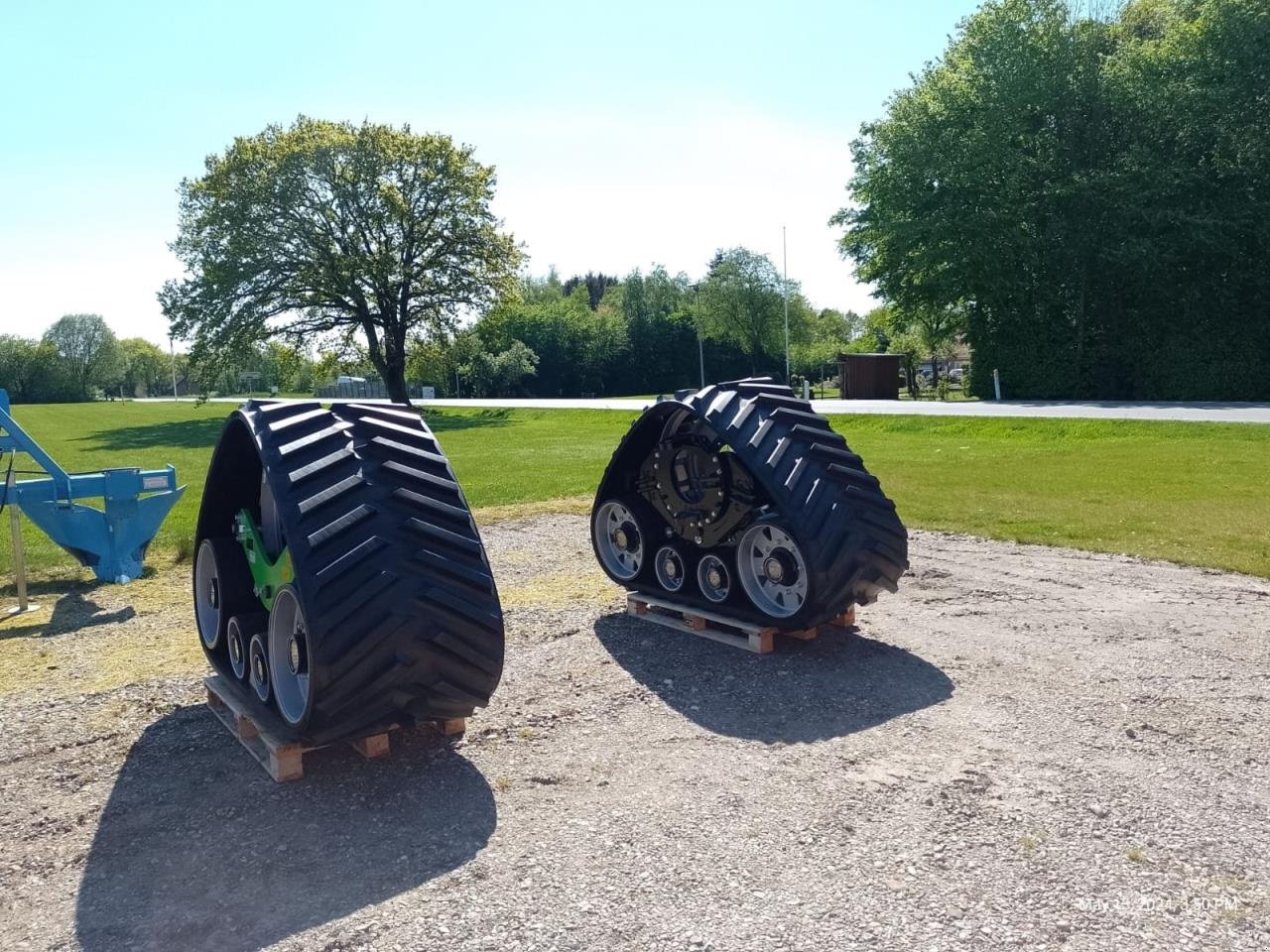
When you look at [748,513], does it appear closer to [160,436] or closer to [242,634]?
[242,634]

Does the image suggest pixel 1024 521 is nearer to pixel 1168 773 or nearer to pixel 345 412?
pixel 1168 773

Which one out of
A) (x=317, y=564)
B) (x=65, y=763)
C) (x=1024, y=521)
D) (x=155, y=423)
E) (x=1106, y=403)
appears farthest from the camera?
(x=155, y=423)

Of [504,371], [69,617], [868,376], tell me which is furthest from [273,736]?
[504,371]

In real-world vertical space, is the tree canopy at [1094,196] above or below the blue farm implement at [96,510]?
above

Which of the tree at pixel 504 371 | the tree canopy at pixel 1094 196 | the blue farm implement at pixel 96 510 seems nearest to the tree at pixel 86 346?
the tree at pixel 504 371

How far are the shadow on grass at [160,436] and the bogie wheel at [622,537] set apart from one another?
77.8ft

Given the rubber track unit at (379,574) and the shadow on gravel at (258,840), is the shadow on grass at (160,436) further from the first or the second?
the rubber track unit at (379,574)

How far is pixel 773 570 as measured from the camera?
6461mm

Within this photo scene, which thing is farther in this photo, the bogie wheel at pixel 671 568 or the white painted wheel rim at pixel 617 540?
the white painted wheel rim at pixel 617 540

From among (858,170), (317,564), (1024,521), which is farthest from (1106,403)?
(317,564)

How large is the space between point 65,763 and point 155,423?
151 ft

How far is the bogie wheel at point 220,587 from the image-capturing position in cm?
564

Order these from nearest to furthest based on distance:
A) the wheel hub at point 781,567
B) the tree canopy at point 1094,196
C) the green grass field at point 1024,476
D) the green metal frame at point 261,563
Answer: the green metal frame at point 261,563, the wheel hub at point 781,567, the green grass field at point 1024,476, the tree canopy at point 1094,196

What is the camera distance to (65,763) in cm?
486
